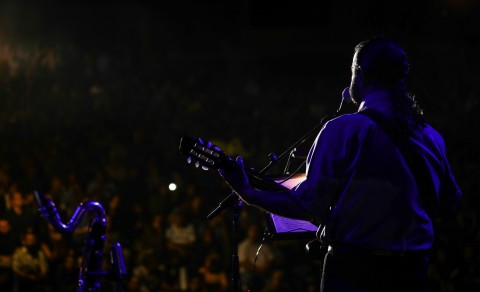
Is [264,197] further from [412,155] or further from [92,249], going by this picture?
[92,249]

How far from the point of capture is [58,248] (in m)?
6.60

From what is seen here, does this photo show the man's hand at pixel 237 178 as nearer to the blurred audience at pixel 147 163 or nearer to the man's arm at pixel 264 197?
the man's arm at pixel 264 197

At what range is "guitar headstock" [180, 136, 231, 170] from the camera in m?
1.80

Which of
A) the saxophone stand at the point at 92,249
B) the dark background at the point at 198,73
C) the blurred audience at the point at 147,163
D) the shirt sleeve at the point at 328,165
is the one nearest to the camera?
the shirt sleeve at the point at 328,165

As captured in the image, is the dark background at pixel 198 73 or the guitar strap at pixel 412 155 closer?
the guitar strap at pixel 412 155

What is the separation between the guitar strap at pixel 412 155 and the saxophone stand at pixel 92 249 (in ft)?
3.23

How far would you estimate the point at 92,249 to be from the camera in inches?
80.5

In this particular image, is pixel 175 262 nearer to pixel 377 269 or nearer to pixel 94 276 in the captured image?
pixel 94 276

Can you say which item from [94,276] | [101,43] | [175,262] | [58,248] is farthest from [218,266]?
[101,43]

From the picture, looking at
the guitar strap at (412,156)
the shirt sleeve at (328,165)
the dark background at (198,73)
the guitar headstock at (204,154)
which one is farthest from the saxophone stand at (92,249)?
the dark background at (198,73)

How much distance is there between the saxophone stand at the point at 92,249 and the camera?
78.5 inches

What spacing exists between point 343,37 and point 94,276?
1237 cm

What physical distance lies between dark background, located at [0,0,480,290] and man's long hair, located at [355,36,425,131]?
6.78m

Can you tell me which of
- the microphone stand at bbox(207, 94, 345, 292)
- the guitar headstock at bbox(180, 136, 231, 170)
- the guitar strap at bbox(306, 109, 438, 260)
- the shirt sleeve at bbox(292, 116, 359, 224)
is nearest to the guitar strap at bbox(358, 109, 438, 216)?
the guitar strap at bbox(306, 109, 438, 260)
